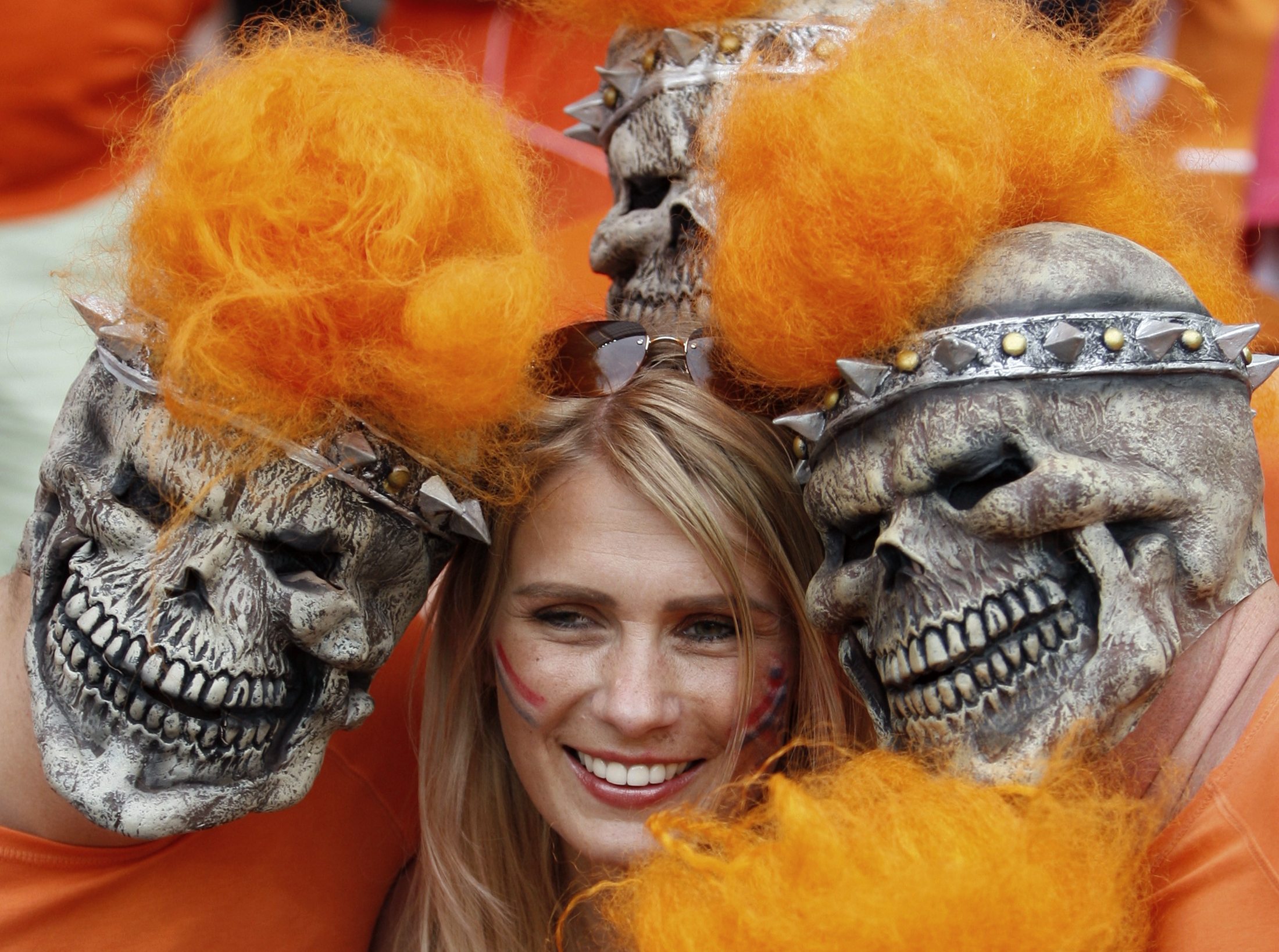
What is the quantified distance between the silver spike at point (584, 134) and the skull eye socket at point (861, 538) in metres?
1.23

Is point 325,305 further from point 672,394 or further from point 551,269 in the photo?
point 672,394

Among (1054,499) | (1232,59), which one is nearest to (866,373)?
(1054,499)

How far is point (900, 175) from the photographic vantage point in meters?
1.70

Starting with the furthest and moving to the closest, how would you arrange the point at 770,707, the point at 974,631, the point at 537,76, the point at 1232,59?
the point at 537,76
the point at 1232,59
the point at 770,707
the point at 974,631

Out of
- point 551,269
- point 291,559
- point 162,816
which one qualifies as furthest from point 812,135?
point 162,816

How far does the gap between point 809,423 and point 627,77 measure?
100 cm

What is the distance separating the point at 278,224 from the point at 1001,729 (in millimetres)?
1236

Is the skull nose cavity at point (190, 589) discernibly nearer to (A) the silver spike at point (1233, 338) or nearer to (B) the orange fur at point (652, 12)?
(B) the orange fur at point (652, 12)

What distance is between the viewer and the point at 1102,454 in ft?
5.13

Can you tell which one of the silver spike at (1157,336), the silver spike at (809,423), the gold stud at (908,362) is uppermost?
the silver spike at (1157,336)

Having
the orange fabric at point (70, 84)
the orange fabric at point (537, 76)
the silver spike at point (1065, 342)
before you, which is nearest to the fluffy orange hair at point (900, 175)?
the silver spike at point (1065, 342)

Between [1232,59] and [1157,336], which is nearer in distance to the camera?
[1157,336]

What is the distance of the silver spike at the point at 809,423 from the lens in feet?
5.90

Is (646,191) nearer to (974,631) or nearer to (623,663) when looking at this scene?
(623,663)
